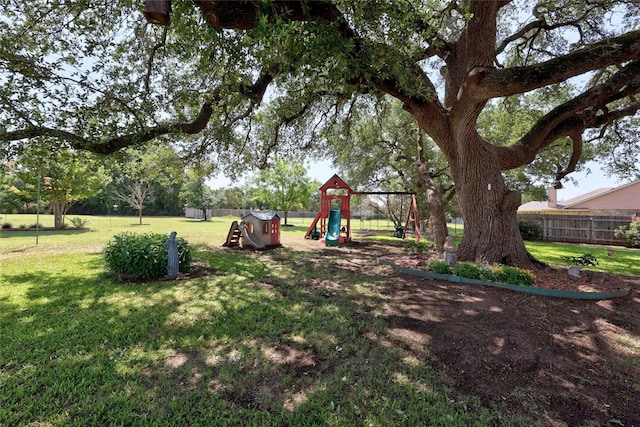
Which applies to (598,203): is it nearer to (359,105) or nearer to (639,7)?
(639,7)

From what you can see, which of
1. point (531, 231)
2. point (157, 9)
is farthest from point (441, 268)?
point (531, 231)

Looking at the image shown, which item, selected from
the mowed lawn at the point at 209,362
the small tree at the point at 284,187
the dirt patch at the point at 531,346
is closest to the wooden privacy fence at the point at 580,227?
the dirt patch at the point at 531,346

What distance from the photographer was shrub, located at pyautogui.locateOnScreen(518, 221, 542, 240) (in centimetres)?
1537

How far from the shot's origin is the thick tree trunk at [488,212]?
6094 millimetres

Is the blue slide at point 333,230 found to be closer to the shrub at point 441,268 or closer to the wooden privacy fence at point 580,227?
the shrub at point 441,268

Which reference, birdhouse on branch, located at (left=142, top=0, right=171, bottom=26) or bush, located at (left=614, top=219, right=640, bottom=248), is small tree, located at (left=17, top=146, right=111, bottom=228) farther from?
bush, located at (left=614, top=219, right=640, bottom=248)

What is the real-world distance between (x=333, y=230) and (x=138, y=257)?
26.2ft

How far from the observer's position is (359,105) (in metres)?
9.87

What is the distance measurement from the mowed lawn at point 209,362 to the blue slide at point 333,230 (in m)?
6.80

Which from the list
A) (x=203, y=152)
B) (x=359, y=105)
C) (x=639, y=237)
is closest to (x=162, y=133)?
(x=203, y=152)

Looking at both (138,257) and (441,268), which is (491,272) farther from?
(138,257)

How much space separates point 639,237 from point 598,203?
1663 cm

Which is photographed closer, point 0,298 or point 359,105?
point 0,298

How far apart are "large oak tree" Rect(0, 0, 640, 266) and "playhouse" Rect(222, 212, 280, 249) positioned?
11.5 ft
